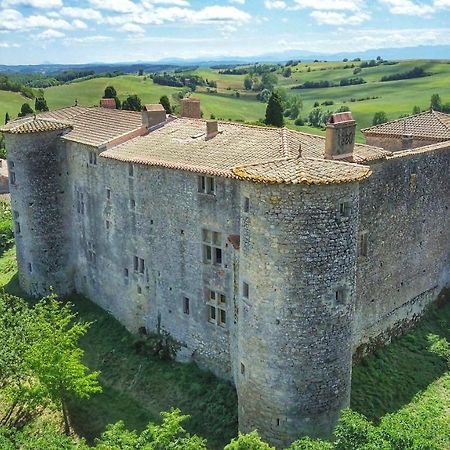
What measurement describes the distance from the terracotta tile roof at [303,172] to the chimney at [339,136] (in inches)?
126

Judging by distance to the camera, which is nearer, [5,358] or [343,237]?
[343,237]

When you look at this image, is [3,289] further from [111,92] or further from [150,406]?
A: [111,92]

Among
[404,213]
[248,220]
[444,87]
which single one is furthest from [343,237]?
[444,87]

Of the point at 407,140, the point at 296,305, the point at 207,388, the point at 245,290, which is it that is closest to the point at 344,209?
the point at 296,305

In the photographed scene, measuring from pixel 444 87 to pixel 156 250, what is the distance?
4910 inches

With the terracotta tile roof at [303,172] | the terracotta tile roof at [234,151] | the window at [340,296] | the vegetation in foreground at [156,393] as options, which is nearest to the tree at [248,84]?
the terracotta tile roof at [234,151]

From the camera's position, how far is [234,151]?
27.7 metres

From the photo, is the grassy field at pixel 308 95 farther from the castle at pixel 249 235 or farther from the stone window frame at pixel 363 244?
the stone window frame at pixel 363 244

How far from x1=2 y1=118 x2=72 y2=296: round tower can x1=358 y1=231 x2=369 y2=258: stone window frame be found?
18116 mm

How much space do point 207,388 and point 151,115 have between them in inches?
595

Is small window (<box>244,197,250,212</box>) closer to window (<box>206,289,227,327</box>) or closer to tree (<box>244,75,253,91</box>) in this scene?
window (<box>206,289,227,327</box>)

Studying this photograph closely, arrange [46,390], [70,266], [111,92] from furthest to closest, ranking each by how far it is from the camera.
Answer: [111,92] < [70,266] < [46,390]

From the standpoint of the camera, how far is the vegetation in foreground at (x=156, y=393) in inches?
975

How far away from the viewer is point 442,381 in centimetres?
2833
